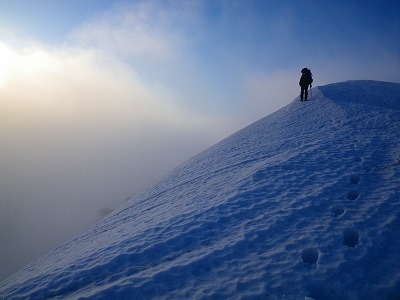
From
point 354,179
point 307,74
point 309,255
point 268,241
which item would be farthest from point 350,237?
point 307,74

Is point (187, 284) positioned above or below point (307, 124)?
below

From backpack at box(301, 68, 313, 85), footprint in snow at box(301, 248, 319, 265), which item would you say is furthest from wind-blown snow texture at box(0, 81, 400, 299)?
backpack at box(301, 68, 313, 85)

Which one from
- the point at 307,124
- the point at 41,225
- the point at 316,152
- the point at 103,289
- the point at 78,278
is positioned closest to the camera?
the point at 103,289

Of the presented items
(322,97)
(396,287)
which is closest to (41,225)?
(322,97)

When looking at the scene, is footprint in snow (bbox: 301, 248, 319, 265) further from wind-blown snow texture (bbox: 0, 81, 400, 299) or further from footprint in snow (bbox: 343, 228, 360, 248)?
footprint in snow (bbox: 343, 228, 360, 248)

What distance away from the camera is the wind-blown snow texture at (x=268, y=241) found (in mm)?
3695

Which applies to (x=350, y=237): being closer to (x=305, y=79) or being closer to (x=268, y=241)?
(x=268, y=241)

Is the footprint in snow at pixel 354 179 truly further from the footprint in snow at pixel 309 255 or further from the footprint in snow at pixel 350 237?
the footprint in snow at pixel 309 255

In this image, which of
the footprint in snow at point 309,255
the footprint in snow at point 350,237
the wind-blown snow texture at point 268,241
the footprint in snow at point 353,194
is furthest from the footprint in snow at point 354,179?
the footprint in snow at point 309,255

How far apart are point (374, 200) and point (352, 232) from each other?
4.53 ft

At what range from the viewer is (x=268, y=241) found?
469cm

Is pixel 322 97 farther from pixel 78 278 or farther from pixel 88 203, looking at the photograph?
pixel 88 203

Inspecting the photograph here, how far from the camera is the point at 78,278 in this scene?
4.91 meters

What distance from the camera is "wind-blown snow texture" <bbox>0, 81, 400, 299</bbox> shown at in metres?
3.70
